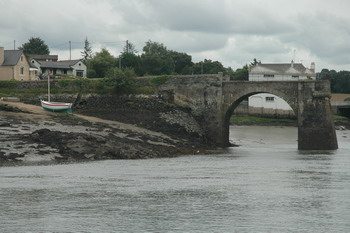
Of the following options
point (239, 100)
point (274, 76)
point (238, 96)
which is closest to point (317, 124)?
point (238, 96)

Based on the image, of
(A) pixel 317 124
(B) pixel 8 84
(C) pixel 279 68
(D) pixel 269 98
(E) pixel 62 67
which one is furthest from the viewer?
(C) pixel 279 68

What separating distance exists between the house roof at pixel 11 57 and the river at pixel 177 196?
144ft

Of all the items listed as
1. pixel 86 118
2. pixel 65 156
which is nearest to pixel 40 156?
pixel 65 156

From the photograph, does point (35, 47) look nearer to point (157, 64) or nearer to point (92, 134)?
point (157, 64)

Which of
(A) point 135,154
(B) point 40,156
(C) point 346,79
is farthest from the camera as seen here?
(C) point 346,79

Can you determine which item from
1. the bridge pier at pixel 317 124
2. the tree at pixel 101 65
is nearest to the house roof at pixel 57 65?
the tree at pixel 101 65

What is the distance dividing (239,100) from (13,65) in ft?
115

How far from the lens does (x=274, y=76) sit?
12269 cm

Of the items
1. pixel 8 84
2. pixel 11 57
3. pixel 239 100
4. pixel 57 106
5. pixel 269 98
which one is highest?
pixel 11 57

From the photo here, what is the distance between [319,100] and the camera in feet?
225

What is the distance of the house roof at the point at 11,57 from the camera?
3701 inches

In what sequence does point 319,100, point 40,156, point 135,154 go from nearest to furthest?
point 40,156
point 135,154
point 319,100

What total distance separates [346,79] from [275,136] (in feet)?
312

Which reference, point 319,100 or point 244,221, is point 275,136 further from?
point 244,221
